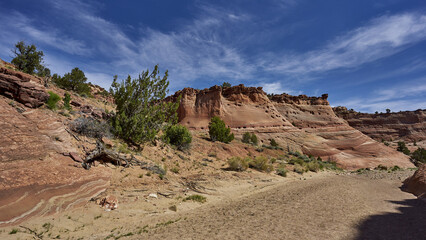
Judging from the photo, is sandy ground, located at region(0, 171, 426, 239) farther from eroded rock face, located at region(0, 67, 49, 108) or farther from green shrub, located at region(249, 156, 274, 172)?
green shrub, located at region(249, 156, 274, 172)

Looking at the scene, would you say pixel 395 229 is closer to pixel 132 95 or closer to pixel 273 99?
pixel 132 95

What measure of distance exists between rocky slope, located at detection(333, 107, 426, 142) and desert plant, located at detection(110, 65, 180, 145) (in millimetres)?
93601

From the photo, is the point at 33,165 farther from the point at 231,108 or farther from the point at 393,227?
the point at 231,108

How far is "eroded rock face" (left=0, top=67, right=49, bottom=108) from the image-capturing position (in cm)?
920

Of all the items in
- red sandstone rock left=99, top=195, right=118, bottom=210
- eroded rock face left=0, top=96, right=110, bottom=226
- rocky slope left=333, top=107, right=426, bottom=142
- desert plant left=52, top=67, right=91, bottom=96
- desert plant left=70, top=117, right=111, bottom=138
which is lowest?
red sandstone rock left=99, top=195, right=118, bottom=210

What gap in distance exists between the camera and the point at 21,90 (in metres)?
9.51

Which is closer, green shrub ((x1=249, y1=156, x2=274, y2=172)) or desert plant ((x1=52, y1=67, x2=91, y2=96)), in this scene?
green shrub ((x1=249, y1=156, x2=274, y2=172))

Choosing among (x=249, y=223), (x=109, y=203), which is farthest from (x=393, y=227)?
(x=109, y=203)

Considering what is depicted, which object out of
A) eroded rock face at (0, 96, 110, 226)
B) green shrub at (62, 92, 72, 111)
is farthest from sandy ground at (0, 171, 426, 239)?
green shrub at (62, 92, 72, 111)

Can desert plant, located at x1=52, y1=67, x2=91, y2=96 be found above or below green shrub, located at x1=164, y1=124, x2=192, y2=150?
above

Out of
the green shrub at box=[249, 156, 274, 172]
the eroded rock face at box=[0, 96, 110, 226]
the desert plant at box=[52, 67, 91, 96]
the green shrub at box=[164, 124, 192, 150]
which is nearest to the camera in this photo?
the eroded rock face at box=[0, 96, 110, 226]

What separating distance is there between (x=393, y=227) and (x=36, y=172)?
32.7 feet

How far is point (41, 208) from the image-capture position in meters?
5.45

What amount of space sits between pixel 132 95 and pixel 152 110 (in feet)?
6.31
